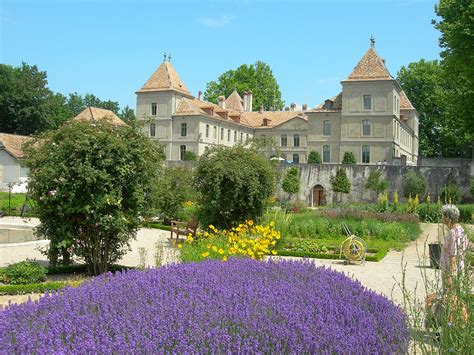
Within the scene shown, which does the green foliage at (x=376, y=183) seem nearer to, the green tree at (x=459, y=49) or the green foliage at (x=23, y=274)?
the green tree at (x=459, y=49)

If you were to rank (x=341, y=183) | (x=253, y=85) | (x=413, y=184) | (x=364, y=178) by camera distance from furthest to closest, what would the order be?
(x=253, y=85) → (x=364, y=178) → (x=341, y=183) → (x=413, y=184)

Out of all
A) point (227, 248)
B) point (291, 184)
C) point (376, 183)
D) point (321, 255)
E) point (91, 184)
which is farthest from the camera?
point (291, 184)

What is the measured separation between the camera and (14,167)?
4356 centimetres

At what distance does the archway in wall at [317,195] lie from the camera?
37969mm

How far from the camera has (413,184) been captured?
111 ft

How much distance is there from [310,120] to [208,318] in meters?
46.2

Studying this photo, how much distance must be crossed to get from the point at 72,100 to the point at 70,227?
78653 millimetres

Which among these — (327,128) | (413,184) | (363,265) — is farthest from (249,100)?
(363,265)

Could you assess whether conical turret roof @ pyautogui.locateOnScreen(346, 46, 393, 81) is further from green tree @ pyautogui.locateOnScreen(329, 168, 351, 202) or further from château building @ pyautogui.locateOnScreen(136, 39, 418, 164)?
green tree @ pyautogui.locateOnScreen(329, 168, 351, 202)

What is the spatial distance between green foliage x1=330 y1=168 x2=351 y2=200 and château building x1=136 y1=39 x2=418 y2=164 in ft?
28.1

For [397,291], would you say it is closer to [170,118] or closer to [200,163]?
[200,163]

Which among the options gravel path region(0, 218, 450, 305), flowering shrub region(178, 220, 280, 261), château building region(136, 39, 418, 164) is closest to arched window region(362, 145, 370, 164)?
château building region(136, 39, 418, 164)

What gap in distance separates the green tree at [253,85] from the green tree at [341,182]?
3179 cm

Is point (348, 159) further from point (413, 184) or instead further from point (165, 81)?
point (165, 81)
